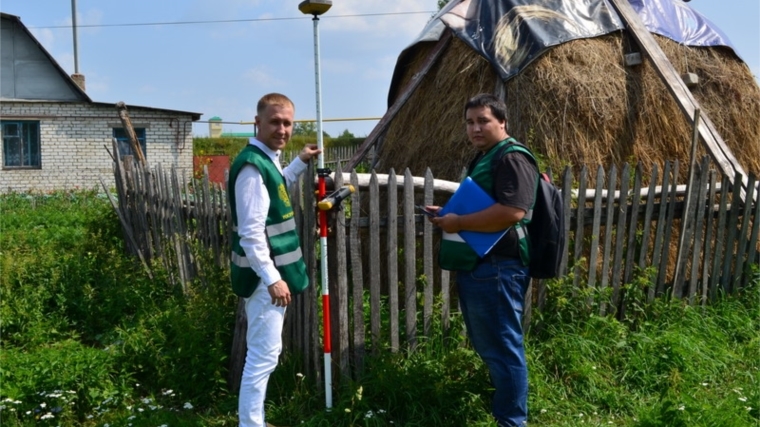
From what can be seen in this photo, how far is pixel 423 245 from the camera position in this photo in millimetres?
4852

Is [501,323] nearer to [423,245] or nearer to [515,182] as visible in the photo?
[515,182]

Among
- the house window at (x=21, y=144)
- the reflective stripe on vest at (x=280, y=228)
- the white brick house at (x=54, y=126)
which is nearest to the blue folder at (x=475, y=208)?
the reflective stripe on vest at (x=280, y=228)

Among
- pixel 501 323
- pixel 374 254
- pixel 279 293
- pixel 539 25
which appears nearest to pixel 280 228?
pixel 279 293

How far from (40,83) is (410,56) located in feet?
51.0

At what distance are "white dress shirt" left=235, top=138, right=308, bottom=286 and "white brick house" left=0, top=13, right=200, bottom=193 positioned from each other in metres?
17.0

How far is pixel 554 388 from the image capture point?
4551mm

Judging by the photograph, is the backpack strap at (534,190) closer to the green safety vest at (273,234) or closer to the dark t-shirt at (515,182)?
the dark t-shirt at (515,182)

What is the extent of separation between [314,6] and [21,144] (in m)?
17.5

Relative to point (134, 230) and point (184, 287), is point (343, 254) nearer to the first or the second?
point (184, 287)

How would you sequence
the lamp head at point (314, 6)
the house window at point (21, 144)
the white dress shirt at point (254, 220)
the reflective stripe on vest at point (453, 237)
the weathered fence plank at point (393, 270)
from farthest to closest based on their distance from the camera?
1. the house window at point (21, 144)
2. the weathered fence plank at point (393, 270)
3. the lamp head at point (314, 6)
4. the reflective stripe on vest at point (453, 237)
5. the white dress shirt at point (254, 220)

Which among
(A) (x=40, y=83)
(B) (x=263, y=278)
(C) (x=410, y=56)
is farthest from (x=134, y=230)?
(A) (x=40, y=83)

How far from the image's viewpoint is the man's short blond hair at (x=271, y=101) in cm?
376

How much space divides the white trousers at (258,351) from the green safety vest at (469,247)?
0.96 metres

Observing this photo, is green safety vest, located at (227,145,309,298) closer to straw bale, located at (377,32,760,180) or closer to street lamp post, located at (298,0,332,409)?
street lamp post, located at (298,0,332,409)
